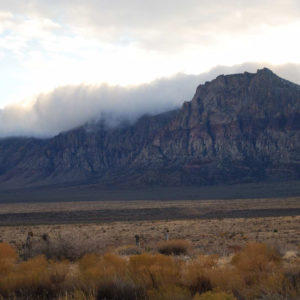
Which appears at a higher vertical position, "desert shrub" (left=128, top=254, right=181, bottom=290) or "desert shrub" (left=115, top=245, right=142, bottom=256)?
"desert shrub" (left=128, top=254, right=181, bottom=290)

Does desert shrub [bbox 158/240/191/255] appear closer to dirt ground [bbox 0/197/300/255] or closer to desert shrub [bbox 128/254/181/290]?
dirt ground [bbox 0/197/300/255]

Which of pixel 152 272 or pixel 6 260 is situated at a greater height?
pixel 152 272

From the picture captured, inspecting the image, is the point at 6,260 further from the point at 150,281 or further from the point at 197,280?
the point at 197,280

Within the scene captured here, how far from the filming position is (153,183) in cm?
17138

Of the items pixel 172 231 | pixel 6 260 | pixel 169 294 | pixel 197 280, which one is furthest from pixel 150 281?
pixel 172 231

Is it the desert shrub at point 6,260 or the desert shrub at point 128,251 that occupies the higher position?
the desert shrub at point 6,260

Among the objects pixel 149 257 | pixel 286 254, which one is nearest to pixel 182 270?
pixel 149 257

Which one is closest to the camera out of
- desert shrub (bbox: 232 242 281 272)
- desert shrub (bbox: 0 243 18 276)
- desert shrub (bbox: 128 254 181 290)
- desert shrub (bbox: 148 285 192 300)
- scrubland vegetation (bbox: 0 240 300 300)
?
desert shrub (bbox: 148 285 192 300)

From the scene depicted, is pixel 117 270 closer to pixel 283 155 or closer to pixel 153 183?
pixel 153 183

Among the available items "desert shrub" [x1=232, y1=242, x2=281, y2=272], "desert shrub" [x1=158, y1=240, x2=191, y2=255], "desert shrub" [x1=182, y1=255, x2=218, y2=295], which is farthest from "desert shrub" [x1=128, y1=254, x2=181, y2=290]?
"desert shrub" [x1=158, y1=240, x2=191, y2=255]

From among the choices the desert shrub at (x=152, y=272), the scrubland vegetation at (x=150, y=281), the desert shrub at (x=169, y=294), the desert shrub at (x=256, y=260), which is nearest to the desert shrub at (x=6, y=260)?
the scrubland vegetation at (x=150, y=281)

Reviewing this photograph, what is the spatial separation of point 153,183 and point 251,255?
157 m

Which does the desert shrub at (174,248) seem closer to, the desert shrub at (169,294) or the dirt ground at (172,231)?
the dirt ground at (172,231)

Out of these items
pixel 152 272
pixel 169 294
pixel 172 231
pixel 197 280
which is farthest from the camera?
pixel 172 231
